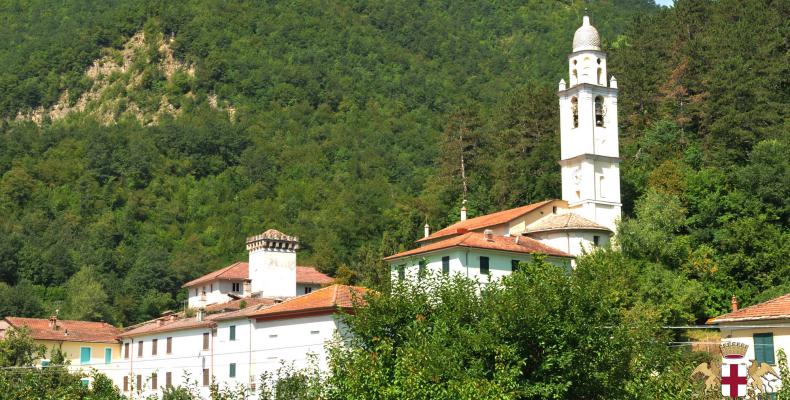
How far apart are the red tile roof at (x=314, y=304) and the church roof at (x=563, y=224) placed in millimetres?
13798

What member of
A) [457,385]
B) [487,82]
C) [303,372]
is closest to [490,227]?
[303,372]

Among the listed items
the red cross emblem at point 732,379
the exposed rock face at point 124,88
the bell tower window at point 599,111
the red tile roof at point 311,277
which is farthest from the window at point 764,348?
the exposed rock face at point 124,88

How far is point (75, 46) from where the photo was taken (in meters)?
169

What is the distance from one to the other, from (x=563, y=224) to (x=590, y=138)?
668cm

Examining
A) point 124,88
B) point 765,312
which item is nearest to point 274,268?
point 765,312

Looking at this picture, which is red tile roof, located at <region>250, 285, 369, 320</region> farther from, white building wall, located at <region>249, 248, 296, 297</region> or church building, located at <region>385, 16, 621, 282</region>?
white building wall, located at <region>249, 248, 296, 297</region>

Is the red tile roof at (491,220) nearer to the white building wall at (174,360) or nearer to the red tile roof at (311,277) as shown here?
the red tile roof at (311,277)

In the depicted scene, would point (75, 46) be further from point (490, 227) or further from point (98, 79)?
point (490, 227)

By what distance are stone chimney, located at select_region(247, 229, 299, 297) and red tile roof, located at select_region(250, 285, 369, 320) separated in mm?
15277

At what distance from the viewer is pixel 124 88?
163m

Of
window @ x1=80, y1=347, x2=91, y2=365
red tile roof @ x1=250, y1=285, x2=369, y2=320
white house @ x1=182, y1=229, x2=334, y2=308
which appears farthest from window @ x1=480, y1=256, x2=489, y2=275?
window @ x1=80, y1=347, x2=91, y2=365

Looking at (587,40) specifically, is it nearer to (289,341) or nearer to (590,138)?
(590,138)

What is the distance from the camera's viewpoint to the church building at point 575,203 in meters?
65.2

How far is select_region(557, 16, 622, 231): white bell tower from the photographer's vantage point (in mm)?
70812
